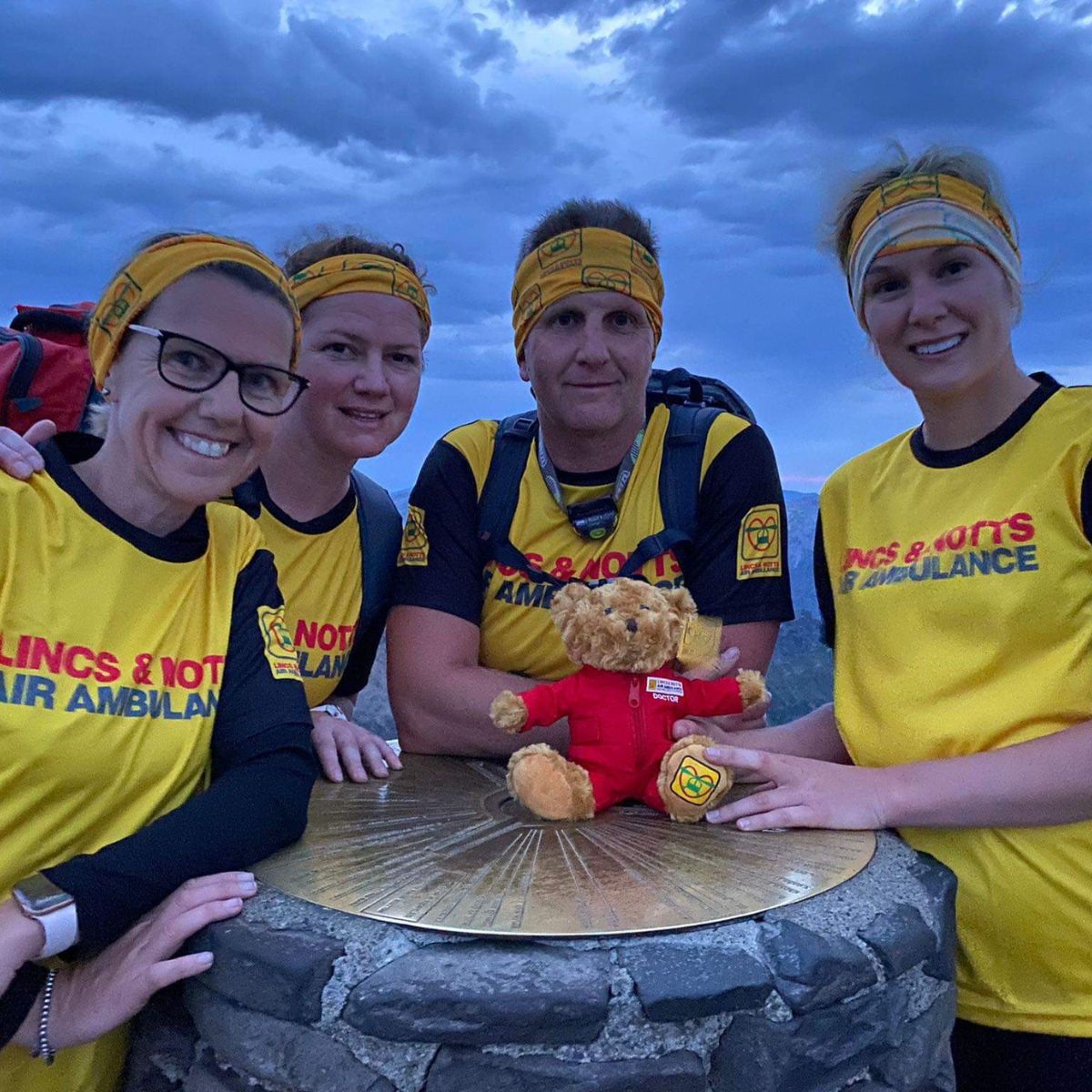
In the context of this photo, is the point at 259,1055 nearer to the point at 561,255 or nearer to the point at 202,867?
the point at 202,867

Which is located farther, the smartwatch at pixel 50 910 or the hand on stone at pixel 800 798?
the hand on stone at pixel 800 798

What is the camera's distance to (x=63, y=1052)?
79.9 inches

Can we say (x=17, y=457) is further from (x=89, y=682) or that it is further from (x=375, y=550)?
(x=375, y=550)

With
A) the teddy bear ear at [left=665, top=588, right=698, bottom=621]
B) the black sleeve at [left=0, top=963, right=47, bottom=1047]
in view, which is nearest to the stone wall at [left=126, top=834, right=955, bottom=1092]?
the black sleeve at [left=0, top=963, right=47, bottom=1047]

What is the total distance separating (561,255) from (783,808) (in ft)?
5.87

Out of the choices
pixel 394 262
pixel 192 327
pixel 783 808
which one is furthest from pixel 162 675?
pixel 394 262

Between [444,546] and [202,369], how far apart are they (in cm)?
104

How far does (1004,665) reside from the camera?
2.21 metres

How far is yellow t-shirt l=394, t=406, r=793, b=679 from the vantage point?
286 cm

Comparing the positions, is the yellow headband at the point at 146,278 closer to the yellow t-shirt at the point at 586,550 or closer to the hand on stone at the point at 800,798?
the yellow t-shirt at the point at 586,550

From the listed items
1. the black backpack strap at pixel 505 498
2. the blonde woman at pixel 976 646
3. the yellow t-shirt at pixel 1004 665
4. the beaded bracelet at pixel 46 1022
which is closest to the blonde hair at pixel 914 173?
the blonde woman at pixel 976 646

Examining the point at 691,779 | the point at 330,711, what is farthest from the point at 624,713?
the point at 330,711

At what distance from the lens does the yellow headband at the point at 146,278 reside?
7.23 feet

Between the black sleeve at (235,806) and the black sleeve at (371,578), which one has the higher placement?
the black sleeve at (371,578)
